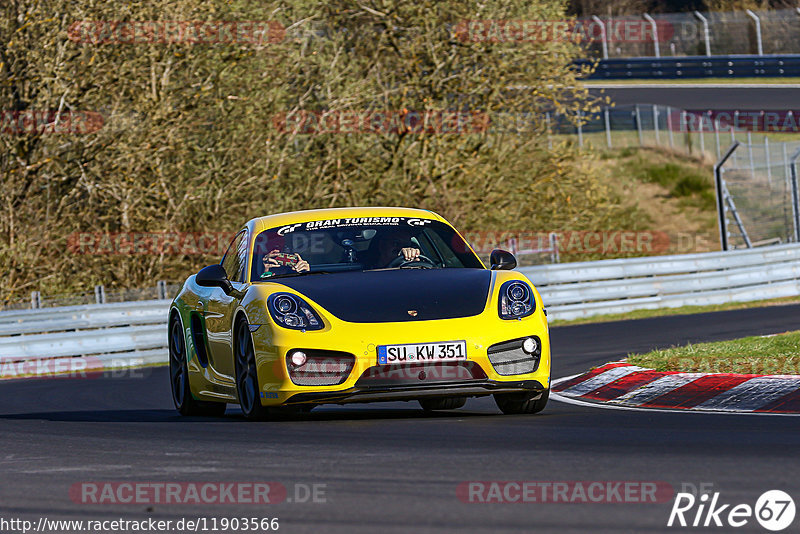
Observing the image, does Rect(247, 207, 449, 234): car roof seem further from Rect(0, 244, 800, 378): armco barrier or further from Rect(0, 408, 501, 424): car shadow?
Rect(0, 244, 800, 378): armco barrier

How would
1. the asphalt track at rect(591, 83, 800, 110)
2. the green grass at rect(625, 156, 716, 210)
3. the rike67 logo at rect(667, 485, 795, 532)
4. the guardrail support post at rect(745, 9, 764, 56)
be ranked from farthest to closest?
1. the guardrail support post at rect(745, 9, 764, 56)
2. the asphalt track at rect(591, 83, 800, 110)
3. the green grass at rect(625, 156, 716, 210)
4. the rike67 logo at rect(667, 485, 795, 532)

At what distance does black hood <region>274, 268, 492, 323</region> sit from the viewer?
8562 millimetres

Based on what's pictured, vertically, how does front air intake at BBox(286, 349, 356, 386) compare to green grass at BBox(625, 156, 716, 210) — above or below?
above

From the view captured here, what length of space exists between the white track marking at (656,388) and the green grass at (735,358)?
29cm

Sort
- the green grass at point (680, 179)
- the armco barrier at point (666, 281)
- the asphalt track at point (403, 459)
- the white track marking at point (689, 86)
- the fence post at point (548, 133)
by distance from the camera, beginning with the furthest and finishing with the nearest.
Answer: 1. the white track marking at point (689, 86)
2. the green grass at point (680, 179)
3. the fence post at point (548, 133)
4. the armco barrier at point (666, 281)
5. the asphalt track at point (403, 459)

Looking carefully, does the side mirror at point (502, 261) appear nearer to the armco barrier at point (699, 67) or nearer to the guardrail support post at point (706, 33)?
the armco barrier at point (699, 67)

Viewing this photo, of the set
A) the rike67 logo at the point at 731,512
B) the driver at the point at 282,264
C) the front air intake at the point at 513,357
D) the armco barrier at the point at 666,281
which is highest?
the driver at the point at 282,264

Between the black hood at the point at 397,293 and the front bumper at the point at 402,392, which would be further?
the black hood at the point at 397,293

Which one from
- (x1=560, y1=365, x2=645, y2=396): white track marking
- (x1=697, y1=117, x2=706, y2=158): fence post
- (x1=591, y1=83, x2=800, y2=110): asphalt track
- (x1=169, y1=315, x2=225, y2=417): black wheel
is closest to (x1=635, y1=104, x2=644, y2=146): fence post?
(x1=697, y1=117, x2=706, y2=158): fence post

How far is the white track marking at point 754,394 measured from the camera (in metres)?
8.76

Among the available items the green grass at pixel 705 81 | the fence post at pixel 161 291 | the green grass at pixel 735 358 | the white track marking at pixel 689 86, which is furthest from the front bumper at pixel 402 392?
the green grass at pixel 705 81

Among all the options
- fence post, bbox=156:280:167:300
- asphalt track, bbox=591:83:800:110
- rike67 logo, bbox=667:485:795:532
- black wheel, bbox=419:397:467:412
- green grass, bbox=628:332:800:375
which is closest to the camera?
rike67 logo, bbox=667:485:795:532

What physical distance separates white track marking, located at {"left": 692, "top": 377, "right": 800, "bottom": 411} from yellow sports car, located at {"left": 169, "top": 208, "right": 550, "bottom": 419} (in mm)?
1078

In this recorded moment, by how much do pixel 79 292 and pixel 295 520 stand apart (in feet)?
65.8
